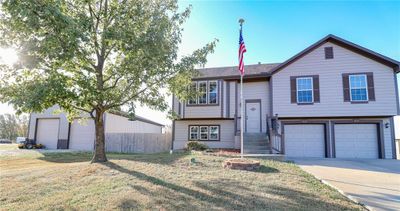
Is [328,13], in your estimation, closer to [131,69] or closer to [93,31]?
[131,69]

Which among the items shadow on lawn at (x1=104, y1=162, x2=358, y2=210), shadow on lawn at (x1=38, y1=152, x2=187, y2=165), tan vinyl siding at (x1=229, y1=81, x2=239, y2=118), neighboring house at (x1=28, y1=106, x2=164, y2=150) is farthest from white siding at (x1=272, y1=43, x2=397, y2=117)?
neighboring house at (x1=28, y1=106, x2=164, y2=150)

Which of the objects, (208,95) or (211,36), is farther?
(208,95)

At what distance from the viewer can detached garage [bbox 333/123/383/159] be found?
13.8 meters

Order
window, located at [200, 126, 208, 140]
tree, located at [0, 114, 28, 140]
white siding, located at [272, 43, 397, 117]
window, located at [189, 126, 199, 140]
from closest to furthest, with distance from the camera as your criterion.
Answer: white siding, located at [272, 43, 397, 117]
window, located at [200, 126, 208, 140]
window, located at [189, 126, 199, 140]
tree, located at [0, 114, 28, 140]

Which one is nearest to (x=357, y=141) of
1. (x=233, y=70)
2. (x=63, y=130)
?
(x=233, y=70)

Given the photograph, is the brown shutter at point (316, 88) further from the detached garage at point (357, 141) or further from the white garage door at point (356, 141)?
the white garage door at point (356, 141)

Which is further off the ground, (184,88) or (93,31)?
(93,31)

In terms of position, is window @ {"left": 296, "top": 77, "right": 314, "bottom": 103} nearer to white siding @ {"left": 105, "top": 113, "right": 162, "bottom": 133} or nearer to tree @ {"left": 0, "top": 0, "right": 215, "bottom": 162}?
tree @ {"left": 0, "top": 0, "right": 215, "bottom": 162}

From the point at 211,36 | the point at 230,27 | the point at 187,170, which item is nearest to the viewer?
the point at 187,170

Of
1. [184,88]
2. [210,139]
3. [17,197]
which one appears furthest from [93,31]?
[210,139]

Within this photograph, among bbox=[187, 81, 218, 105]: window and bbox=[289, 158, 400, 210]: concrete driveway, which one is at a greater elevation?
bbox=[187, 81, 218, 105]: window

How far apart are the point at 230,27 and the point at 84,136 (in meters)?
15.2

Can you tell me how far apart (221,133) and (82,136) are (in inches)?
473

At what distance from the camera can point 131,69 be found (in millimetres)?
9375
